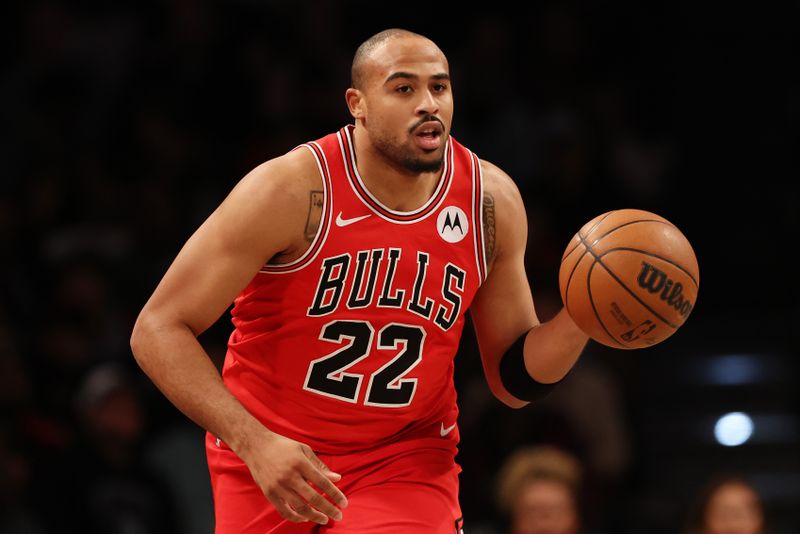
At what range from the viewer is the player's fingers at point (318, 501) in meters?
3.81

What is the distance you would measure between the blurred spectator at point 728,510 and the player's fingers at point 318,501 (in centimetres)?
312

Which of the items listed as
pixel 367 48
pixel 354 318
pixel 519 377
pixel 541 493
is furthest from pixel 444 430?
pixel 541 493

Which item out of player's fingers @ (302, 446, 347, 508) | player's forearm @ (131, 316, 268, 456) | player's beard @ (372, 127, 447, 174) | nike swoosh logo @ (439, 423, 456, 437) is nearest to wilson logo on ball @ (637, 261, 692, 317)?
player's beard @ (372, 127, 447, 174)

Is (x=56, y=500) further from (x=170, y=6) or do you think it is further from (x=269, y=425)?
(x=170, y=6)

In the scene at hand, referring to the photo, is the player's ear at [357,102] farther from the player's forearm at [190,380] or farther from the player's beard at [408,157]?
the player's forearm at [190,380]

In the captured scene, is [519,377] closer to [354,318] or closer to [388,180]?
[354,318]

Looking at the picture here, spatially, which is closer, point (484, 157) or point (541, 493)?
point (541, 493)

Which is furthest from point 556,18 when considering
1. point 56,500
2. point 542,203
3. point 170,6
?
point 56,500

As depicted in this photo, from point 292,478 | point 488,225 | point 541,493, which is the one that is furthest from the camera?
point 541,493

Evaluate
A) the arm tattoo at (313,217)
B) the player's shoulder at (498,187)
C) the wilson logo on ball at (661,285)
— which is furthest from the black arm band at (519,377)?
the arm tattoo at (313,217)

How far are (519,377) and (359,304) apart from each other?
2.16ft

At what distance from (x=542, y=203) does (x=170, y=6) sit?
3.11m

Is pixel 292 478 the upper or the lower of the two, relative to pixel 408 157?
lower

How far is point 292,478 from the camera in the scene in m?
3.79
